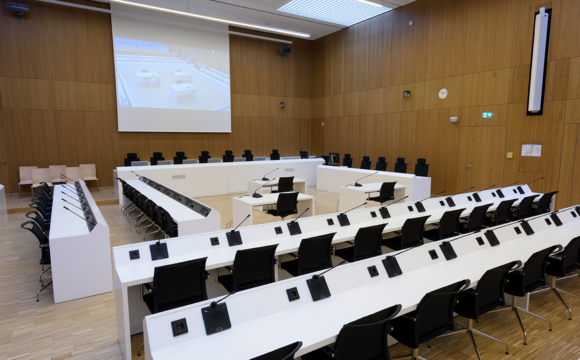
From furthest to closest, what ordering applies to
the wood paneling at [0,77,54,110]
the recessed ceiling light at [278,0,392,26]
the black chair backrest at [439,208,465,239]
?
the recessed ceiling light at [278,0,392,26] < the wood paneling at [0,77,54,110] < the black chair backrest at [439,208,465,239]

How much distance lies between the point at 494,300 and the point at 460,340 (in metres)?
0.49

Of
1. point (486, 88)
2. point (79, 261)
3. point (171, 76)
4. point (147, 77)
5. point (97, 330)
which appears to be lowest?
point (97, 330)

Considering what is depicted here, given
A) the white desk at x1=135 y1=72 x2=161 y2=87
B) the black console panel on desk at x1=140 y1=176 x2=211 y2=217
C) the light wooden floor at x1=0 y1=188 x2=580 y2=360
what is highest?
the white desk at x1=135 y1=72 x2=161 y2=87

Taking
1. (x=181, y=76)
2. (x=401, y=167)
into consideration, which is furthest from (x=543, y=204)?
(x=181, y=76)

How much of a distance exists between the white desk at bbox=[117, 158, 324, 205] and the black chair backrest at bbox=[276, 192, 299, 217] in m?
4.23

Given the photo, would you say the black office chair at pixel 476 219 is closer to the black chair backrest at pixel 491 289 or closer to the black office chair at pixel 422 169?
the black chair backrest at pixel 491 289

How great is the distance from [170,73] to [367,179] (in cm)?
781

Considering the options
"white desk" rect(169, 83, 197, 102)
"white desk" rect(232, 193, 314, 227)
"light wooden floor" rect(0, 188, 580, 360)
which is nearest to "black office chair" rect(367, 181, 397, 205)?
Result: "white desk" rect(232, 193, 314, 227)

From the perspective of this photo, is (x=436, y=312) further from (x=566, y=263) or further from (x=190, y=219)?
(x=190, y=219)

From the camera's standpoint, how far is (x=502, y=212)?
542 cm

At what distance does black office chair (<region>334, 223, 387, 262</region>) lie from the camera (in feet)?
12.3

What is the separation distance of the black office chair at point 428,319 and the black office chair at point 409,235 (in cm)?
159

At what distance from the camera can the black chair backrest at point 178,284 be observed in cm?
267

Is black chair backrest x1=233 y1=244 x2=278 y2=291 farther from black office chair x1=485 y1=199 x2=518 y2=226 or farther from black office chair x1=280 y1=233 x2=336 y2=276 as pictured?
black office chair x1=485 y1=199 x2=518 y2=226
